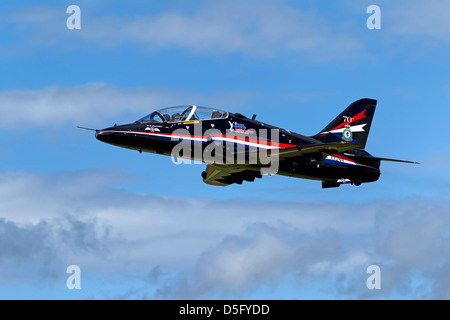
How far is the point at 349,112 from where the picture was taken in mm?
58094

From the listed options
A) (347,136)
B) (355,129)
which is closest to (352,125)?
(355,129)

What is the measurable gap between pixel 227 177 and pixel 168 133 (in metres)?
8.29

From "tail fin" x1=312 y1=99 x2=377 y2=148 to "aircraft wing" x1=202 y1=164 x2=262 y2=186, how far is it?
6847mm

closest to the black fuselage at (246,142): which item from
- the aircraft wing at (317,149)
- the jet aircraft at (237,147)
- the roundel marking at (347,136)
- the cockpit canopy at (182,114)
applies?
the jet aircraft at (237,147)

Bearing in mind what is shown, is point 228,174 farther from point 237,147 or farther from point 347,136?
point 347,136

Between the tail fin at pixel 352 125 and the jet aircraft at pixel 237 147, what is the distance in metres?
0.67

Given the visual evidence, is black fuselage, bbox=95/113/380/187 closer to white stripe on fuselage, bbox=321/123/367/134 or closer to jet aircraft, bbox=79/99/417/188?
jet aircraft, bbox=79/99/417/188

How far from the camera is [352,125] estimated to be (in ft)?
189

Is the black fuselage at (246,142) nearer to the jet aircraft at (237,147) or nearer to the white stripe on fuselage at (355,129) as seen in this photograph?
the jet aircraft at (237,147)

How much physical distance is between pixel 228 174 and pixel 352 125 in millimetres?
10813

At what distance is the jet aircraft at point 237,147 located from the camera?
47.8 m

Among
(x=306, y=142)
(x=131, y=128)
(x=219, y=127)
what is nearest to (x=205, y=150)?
(x=219, y=127)

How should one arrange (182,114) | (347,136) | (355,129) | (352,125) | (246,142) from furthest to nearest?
(352,125) → (355,129) → (347,136) → (246,142) → (182,114)

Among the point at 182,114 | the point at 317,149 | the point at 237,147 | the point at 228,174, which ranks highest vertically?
the point at 182,114
